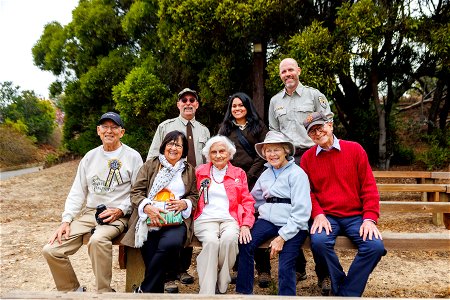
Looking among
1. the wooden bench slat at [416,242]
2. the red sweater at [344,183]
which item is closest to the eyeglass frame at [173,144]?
the red sweater at [344,183]

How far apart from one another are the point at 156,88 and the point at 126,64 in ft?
12.5

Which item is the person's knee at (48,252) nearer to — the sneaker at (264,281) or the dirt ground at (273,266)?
the dirt ground at (273,266)

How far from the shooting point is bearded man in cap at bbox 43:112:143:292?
3203 millimetres

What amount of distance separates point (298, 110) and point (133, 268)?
2246 mm

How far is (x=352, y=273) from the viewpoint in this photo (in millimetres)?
2887

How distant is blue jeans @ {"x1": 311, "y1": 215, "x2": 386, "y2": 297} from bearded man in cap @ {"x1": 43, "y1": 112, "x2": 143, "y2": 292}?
1.69 m

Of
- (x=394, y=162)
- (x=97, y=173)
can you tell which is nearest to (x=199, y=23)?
(x=97, y=173)

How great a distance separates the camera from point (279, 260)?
3.07 meters

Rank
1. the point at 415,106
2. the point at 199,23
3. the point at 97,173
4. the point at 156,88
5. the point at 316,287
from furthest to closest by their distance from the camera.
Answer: the point at 415,106
the point at 156,88
the point at 199,23
the point at 316,287
the point at 97,173

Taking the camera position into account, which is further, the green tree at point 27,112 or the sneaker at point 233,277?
the green tree at point 27,112

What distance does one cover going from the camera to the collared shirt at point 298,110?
400 cm

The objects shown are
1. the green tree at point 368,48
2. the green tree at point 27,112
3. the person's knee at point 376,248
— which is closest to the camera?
the person's knee at point 376,248

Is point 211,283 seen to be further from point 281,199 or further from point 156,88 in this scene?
point 156,88

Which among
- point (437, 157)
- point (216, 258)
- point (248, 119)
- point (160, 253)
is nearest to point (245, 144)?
point (248, 119)
